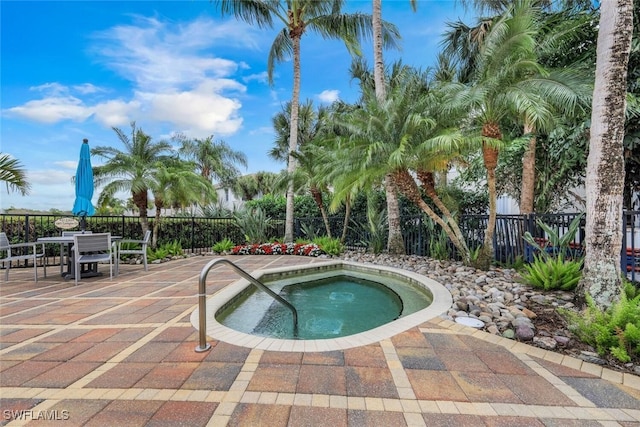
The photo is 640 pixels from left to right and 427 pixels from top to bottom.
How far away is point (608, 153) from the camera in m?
3.46

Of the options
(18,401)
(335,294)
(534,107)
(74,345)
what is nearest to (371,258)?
(335,294)

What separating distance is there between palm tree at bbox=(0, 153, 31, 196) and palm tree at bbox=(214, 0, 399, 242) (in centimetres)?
714

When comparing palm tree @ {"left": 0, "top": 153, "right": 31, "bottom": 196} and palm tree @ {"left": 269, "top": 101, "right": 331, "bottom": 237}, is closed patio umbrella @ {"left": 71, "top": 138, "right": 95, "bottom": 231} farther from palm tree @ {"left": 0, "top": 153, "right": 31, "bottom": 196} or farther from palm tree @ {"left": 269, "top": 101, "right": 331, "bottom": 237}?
palm tree @ {"left": 269, "top": 101, "right": 331, "bottom": 237}

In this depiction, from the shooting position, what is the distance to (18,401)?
6.72 feet

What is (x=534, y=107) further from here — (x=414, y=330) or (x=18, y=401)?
(x=18, y=401)

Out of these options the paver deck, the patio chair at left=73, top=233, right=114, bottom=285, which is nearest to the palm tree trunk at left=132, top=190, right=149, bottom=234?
the patio chair at left=73, top=233, right=114, bottom=285

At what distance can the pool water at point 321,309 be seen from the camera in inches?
164

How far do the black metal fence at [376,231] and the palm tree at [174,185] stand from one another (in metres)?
1.35

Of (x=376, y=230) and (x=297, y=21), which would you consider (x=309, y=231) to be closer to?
(x=376, y=230)

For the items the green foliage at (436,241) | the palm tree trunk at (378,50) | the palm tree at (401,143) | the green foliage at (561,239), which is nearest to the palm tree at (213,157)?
the palm tree trunk at (378,50)

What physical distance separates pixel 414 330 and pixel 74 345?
11.6ft

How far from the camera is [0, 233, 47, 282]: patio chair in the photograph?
18.9ft

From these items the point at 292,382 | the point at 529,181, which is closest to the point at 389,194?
the point at 529,181

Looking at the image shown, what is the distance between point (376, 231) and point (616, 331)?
281 inches
